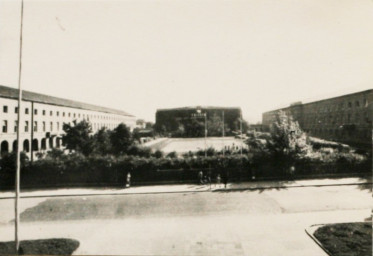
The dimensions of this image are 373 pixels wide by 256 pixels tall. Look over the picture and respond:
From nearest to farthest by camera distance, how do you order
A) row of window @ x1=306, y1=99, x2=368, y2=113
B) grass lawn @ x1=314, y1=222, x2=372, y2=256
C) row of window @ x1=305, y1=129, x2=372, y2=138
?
grass lawn @ x1=314, y1=222, x2=372, y2=256 < row of window @ x1=305, y1=129, x2=372, y2=138 < row of window @ x1=306, y1=99, x2=368, y2=113

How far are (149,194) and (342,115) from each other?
3541 cm

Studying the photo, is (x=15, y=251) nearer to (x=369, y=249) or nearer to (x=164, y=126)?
(x=369, y=249)

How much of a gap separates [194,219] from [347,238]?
686 cm

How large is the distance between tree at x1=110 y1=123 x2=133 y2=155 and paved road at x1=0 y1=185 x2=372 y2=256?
17.0 m

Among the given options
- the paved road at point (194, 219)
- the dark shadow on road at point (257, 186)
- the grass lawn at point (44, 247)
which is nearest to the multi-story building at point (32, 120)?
the paved road at point (194, 219)

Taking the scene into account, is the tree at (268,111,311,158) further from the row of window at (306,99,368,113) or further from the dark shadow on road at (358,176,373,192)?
the row of window at (306,99,368,113)

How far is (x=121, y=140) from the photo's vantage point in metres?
37.6

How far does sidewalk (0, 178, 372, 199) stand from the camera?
69.2ft

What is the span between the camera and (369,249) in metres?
10.4

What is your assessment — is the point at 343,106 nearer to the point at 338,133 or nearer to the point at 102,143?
the point at 338,133

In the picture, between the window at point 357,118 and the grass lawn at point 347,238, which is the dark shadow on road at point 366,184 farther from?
the window at point 357,118

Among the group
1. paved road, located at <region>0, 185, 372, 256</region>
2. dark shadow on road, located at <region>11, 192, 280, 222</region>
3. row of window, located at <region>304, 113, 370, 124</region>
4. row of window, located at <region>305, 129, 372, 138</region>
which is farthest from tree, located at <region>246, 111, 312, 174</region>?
row of window, located at <region>304, 113, 370, 124</region>

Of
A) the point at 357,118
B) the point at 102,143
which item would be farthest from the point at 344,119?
the point at 102,143

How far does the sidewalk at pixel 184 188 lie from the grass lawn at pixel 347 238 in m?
8.79
